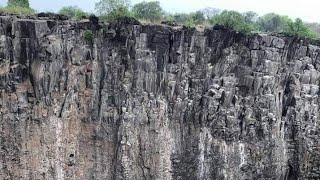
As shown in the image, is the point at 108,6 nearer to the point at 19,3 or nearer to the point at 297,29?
the point at 19,3

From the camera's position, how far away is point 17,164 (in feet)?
53.4

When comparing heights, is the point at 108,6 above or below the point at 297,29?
above

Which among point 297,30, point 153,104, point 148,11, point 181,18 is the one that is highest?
point 148,11

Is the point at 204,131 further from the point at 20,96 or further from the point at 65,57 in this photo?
the point at 20,96

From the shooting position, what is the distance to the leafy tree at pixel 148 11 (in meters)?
19.8

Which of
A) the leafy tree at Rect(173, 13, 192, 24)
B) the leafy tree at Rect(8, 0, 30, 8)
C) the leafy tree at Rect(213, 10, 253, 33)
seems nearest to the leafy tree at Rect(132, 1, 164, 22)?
the leafy tree at Rect(173, 13, 192, 24)

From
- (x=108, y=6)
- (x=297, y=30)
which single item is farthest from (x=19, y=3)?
(x=297, y=30)

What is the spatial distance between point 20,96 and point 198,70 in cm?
742

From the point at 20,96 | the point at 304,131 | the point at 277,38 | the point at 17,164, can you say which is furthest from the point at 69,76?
the point at 304,131

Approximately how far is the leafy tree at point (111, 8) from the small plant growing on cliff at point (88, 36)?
1203 millimetres

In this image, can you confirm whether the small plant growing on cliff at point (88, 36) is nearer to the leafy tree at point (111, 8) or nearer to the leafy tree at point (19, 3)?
the leafy tree at point (111, 8)

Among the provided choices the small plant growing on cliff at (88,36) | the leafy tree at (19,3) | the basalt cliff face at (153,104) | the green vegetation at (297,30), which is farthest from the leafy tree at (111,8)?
the green vegetation at (297,30)

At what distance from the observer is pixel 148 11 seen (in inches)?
806

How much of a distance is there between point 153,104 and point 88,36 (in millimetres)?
3904
